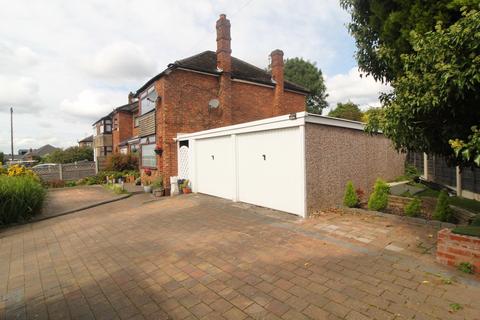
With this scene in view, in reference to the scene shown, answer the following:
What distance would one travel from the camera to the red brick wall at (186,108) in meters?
12.3

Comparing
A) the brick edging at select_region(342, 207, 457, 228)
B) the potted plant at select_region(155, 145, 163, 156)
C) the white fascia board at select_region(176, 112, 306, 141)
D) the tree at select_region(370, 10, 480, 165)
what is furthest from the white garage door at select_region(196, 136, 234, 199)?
the tree at select_region(370, 10, 480, 165)

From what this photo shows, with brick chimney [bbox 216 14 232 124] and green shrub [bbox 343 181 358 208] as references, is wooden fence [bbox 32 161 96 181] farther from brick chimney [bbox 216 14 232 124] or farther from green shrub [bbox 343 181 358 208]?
green shrub [bbox 343 181 358 208]

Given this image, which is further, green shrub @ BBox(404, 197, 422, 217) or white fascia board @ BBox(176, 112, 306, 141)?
white fascia board @ BBox(176, 112, 306, 141)

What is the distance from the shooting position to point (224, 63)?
45.6 ft

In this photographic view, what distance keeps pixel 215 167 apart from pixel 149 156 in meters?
5.52

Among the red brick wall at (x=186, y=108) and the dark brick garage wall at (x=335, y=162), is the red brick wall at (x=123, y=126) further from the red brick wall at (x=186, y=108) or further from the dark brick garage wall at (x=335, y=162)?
the dark brick garage wall at (x=335, y=162)

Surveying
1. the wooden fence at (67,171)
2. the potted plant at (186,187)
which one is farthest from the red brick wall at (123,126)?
the potted plant at (186,187)

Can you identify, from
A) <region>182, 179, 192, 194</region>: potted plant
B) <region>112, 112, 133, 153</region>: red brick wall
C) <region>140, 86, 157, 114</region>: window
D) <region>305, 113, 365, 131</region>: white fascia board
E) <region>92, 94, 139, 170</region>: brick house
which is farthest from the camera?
<region>112, 112, 133, 153</region>: red brick wall

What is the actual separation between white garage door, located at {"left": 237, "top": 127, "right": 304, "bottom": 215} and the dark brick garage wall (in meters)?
0.32

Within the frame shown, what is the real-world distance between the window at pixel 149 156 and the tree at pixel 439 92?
11.5m

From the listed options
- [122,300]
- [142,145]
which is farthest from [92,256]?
[142,145]

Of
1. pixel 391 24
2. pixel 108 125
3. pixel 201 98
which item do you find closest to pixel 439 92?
pixel 391 24

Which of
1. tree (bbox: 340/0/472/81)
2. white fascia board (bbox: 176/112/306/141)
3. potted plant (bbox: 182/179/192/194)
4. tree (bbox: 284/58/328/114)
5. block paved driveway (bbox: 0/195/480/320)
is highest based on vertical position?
tree (bbox: 284/58/328/114)

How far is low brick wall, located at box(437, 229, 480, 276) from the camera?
3469 mm
